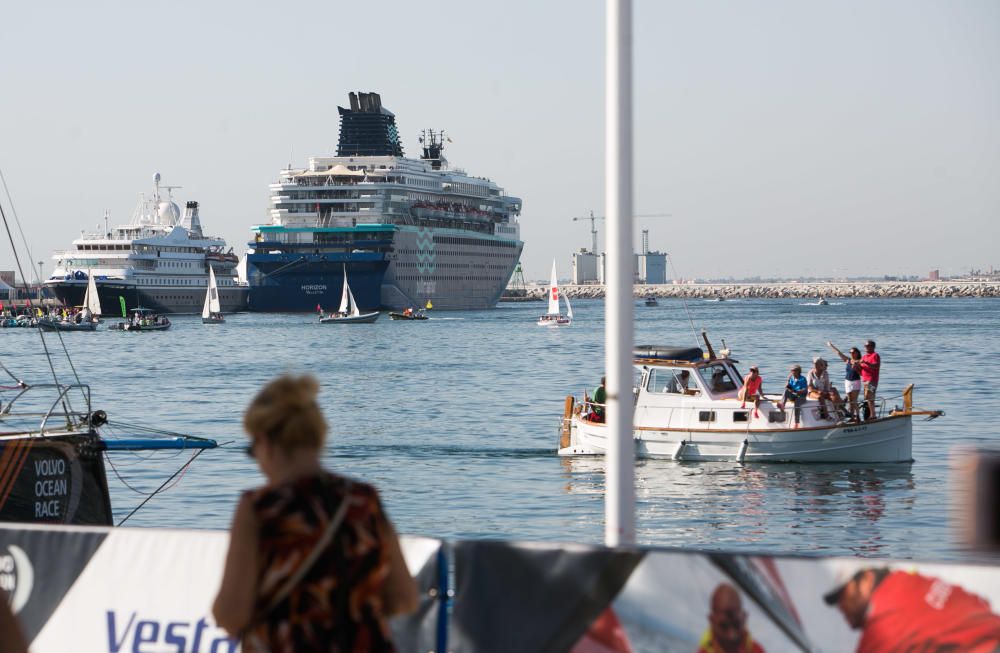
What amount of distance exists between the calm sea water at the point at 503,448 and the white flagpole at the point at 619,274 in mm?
12062

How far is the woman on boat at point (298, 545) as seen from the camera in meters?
3.71

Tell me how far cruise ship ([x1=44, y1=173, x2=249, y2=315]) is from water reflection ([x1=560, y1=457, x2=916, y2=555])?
10424 cm

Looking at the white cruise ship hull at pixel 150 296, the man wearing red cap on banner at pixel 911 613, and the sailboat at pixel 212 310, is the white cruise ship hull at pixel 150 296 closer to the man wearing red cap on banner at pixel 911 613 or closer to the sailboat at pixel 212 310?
the sailboat at pixel 212 310

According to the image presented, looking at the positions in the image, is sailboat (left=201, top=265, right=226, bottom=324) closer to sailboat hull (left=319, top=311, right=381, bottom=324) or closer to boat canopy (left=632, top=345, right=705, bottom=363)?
sailboat hull (left=319, top=311, right=381, bottom=324)

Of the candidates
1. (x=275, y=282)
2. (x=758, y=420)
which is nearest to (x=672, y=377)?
(x=758, y=420)

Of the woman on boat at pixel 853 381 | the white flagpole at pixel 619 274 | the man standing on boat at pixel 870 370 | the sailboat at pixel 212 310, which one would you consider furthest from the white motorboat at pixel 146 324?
the white flagpole at pixel 619 274

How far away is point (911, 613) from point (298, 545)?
107 inches

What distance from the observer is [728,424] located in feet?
84.1

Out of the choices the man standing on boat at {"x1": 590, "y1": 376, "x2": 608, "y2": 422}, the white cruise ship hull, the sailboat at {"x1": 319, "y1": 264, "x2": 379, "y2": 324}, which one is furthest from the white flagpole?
the white cruise ship hull

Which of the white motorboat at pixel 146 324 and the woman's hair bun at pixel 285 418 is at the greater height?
the woman's hair bun at pixel 285 418

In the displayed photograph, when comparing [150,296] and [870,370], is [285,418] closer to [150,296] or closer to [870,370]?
[870,370]

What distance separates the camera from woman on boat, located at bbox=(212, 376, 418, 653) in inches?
146

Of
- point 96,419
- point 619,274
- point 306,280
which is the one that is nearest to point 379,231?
point 306,280

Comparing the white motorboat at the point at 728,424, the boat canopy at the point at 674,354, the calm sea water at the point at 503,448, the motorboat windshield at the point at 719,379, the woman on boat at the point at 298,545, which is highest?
the woman on boat at the point at 298,545
